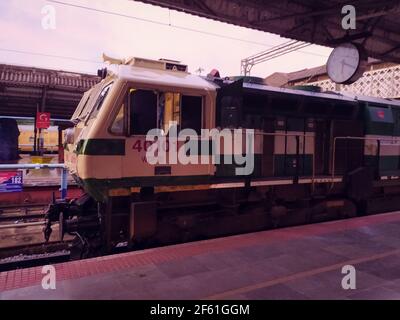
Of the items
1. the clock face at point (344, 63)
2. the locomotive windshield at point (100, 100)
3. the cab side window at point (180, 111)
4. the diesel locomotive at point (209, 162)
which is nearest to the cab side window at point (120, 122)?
the diesel locomotive at point (209, 162)

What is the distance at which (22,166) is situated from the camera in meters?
8.41

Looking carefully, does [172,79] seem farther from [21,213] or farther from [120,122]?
[21,213]

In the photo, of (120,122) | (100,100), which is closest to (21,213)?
(100,100)

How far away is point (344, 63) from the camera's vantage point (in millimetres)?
7246

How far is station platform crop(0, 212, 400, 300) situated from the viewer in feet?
13.6

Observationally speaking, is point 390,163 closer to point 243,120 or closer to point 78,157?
point 243,120

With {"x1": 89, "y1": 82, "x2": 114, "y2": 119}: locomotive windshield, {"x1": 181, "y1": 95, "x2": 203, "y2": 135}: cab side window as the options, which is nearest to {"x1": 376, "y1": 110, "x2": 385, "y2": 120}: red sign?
{"x1": 181, "y1": 95, "x2": 203, "y2": 135}: cab side window

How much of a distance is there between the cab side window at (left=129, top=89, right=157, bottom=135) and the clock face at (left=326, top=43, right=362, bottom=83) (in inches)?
168

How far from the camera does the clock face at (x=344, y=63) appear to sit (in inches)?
277

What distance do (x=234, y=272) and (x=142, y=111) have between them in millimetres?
3245

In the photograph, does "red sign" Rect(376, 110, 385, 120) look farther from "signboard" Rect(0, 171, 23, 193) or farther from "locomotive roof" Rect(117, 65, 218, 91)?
"signboard" Rect(0, 171, 23, 193)
